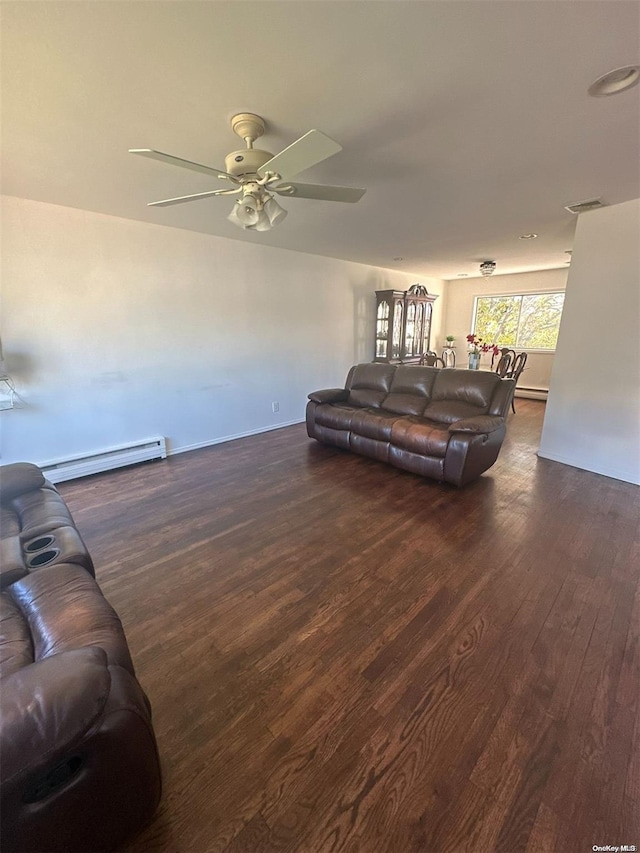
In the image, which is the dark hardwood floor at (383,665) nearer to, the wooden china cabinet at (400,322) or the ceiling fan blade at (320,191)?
the ceiling fan blade at (320,191)

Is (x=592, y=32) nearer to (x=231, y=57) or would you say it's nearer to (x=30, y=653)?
(x=231, y=57)

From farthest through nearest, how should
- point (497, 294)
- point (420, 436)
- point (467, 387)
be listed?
point (497, 294), point (467, 387), point (420, 436)

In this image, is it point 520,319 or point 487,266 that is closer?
point 487,266

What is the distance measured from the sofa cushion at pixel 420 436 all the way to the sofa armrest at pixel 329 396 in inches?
39.2

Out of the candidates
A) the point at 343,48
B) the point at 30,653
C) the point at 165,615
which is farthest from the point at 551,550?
the point at 343,48

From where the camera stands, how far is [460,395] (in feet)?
11.5

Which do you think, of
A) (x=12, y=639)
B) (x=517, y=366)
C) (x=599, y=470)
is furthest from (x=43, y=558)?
(x=517, y=366)

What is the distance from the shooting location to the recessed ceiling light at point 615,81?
1.40 metres

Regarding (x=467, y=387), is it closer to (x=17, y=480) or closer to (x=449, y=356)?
(x=17, y=480)

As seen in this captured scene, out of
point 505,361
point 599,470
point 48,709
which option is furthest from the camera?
point 505,361

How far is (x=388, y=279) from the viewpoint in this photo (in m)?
6.23

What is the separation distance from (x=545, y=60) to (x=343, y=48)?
2.63 feet

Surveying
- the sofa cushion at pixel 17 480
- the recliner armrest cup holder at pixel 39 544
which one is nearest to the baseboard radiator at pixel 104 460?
the sofa cushion at pixel 17 480

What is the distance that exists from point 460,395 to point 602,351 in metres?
1.31
